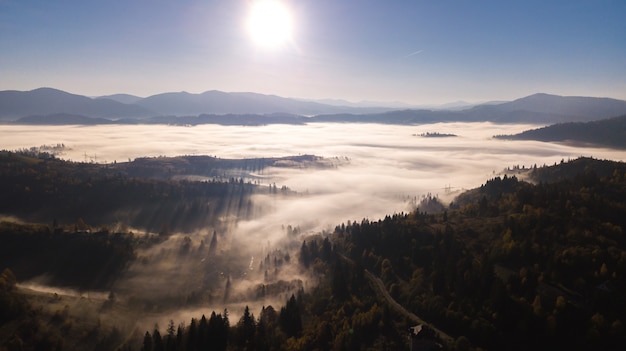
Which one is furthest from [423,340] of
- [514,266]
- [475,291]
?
[514,266]

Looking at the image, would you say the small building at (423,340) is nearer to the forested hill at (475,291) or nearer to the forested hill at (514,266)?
the forested hill at (475,291)

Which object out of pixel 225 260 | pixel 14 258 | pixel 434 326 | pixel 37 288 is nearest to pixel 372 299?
pixel 434 326

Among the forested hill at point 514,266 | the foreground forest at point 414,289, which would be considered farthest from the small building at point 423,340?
the forested hill at point 514,266

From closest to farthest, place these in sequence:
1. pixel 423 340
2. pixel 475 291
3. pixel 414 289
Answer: pixel 423 340 → pixel 475 291 → pixel 414 289

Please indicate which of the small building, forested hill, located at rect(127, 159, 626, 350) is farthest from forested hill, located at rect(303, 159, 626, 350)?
the small building

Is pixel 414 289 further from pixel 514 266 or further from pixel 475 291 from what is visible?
pixel 514 266

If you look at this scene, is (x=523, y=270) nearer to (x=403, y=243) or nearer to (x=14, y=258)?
(x=403, y=243)

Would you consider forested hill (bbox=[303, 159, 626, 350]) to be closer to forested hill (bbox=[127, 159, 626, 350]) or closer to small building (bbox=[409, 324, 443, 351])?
Answer: forested hill (bbox=[127, 159, 626, 350])

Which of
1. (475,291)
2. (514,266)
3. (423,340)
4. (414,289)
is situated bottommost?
(414,289)
